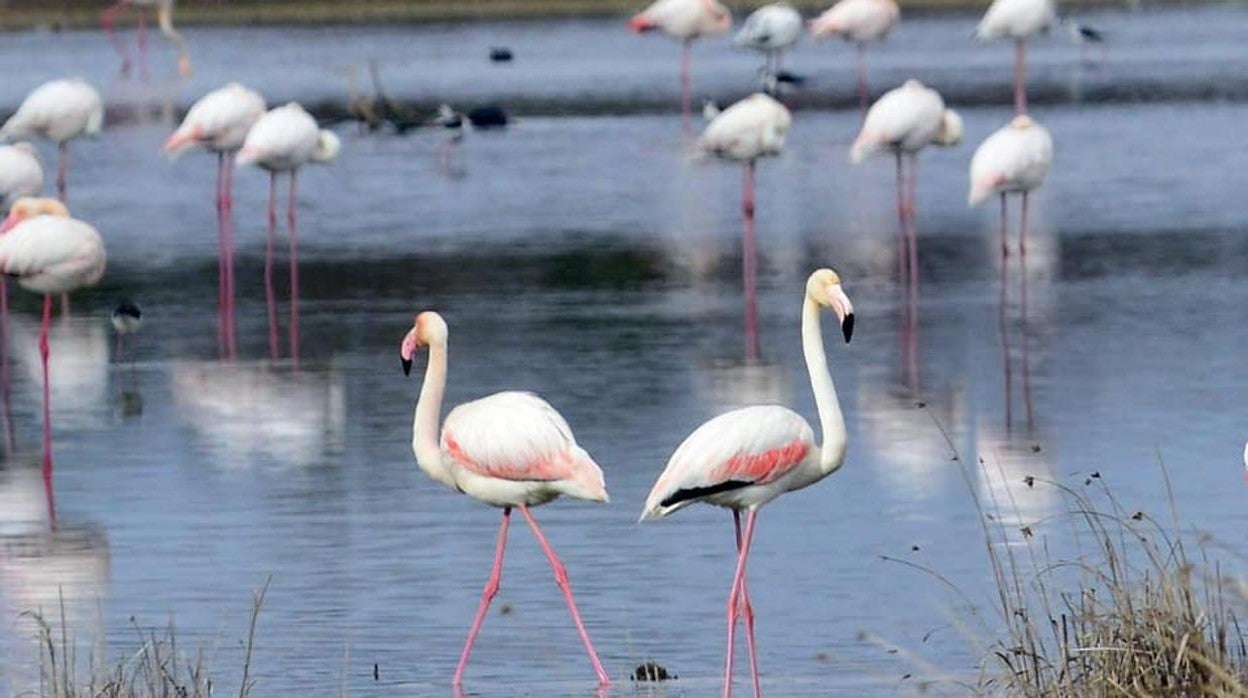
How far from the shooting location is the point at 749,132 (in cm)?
1822

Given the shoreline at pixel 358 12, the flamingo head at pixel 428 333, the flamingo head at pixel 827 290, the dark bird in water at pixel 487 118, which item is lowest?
the flamingo head at pixel 428 333

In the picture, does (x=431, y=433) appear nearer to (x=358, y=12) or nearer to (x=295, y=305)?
(x=295, y=305)

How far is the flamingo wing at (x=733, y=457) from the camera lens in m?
7.51

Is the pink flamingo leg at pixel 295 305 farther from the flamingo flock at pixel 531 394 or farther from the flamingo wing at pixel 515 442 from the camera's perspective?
the flamingo wing at pixel 515 442

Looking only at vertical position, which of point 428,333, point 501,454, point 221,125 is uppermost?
point 221,125

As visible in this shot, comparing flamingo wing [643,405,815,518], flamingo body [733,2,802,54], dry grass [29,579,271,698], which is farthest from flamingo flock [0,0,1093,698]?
dry grass [29,579,271,698]

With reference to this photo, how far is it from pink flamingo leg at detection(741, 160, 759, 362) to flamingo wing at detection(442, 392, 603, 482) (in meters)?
5.06

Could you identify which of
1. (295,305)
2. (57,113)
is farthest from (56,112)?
(295,305)

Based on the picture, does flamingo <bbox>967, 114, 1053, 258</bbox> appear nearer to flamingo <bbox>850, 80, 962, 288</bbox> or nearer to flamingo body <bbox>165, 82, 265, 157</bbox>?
flamingo <bbox>850, 80, 962, 288</bbox>

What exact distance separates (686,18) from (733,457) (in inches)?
896

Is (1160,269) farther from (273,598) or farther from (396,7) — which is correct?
(396,7)

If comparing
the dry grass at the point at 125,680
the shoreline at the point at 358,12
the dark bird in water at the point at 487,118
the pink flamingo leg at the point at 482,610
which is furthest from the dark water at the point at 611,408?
the shoreline at the point at 358,12

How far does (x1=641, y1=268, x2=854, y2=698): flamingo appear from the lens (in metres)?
7.51

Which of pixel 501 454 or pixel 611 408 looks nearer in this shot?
pixel 501 454
